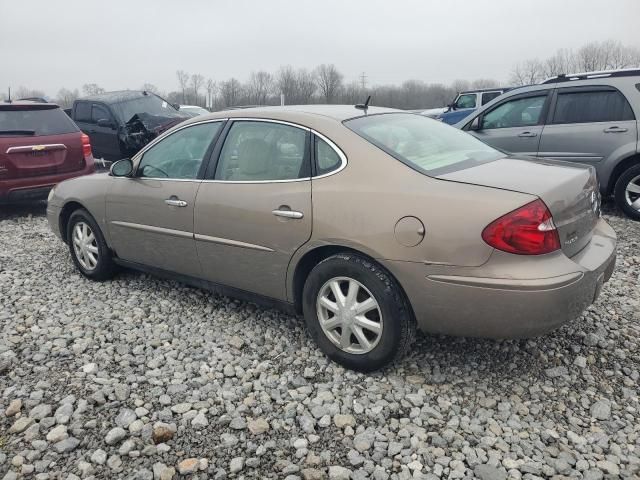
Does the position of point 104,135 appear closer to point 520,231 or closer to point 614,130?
point 614,130

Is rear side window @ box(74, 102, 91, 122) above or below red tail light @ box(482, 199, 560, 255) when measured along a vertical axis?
above

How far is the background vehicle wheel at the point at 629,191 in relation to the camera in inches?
244

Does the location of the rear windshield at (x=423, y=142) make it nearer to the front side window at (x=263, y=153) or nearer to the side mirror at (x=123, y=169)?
the front side window at (x=263, y=153)

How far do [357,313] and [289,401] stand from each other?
0.61m

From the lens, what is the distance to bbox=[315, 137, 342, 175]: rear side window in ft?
10.1

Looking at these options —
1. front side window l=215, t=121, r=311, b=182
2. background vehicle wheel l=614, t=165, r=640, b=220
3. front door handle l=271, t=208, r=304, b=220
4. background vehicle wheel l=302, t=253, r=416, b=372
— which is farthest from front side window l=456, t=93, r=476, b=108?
background vehicle wheel l=302, t=253, r=416, b=372

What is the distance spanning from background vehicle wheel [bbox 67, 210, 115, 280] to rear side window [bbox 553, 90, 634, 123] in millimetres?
5640

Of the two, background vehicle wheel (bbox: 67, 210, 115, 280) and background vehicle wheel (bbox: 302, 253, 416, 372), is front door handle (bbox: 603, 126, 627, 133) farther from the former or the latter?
background vehicle wheel (bbox: 67, 210, 115, 280)

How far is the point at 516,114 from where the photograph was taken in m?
7.20

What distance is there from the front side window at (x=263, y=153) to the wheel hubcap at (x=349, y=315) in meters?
0.71

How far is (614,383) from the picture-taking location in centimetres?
295

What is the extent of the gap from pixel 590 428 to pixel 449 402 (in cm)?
68

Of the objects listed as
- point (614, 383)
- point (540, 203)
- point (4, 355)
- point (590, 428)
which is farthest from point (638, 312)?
point (4, 355)

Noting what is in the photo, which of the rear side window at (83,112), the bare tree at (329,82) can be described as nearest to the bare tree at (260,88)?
the bare tree at (329,82)
